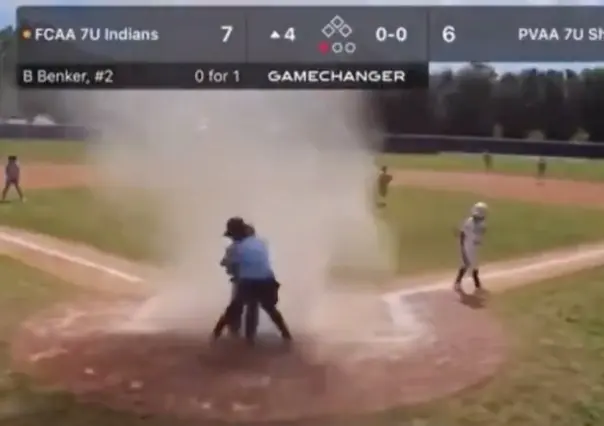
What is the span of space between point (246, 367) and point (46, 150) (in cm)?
42

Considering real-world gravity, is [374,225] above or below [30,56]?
below

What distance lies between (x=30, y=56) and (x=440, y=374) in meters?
0.75

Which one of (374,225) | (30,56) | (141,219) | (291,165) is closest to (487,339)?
(374,225)

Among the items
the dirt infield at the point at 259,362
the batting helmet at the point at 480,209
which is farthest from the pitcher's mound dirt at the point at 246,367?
the batting helmet at the point at 480,209

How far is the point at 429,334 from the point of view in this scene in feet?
4.52

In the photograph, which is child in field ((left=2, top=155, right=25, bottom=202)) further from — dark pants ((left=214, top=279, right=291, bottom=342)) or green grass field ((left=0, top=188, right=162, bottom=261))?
dark pants ((left=214, top=279, right=291, bottom=342))

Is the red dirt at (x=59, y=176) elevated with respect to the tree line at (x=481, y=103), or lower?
lower

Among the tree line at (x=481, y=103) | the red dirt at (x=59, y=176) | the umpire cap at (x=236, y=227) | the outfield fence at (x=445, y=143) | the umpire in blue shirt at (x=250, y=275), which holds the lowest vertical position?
the umpire in blue shirt at (x=250, y=275)

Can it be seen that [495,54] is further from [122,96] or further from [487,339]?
[122,96]

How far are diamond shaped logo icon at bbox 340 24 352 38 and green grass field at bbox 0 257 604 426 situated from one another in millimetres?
442

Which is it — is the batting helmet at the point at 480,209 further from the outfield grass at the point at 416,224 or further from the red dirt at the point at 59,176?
the red dirt at the point at 59,176
